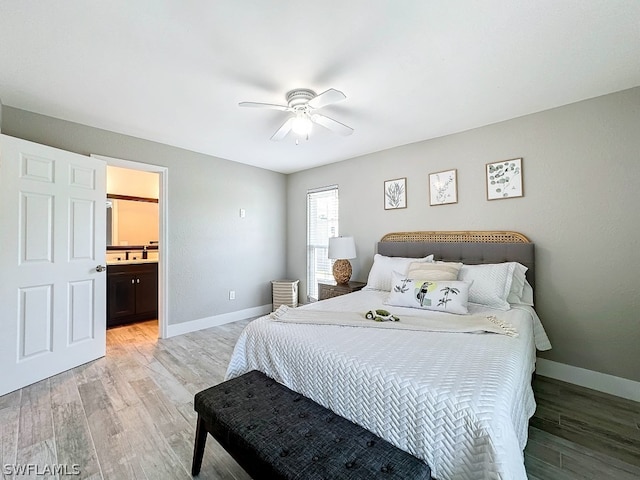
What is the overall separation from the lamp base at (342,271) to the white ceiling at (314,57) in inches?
69.3

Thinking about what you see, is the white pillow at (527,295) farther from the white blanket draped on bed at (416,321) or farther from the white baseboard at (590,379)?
the white blanket draped on bed at (416,321)

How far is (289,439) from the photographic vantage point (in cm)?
115

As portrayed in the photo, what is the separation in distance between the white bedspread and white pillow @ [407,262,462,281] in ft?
2.27

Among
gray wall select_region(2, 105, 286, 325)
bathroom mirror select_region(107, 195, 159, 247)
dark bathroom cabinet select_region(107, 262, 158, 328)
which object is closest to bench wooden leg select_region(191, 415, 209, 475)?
gray wall select_region(2, 105, 286, 325)

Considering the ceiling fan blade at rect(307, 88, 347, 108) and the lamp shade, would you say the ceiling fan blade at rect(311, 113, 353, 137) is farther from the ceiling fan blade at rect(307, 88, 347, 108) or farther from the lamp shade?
the lamp shade

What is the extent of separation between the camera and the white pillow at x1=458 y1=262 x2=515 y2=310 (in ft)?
7.80

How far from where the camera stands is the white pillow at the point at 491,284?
2.38m

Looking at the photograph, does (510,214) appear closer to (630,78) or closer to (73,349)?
(630,78)

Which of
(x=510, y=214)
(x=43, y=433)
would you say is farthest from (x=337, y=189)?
(x=43, y=433)

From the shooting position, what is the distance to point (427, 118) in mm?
2779

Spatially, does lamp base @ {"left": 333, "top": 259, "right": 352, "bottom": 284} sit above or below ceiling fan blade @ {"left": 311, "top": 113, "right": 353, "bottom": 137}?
below

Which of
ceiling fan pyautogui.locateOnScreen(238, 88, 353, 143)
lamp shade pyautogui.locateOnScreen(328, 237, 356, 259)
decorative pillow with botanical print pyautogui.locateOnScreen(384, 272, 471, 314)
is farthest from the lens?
lamp shade pyautogui.locateOnScreen(328, 237, 356, 259)

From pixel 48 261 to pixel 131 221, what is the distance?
2.37 meters

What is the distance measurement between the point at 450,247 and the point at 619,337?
1.46 meters
